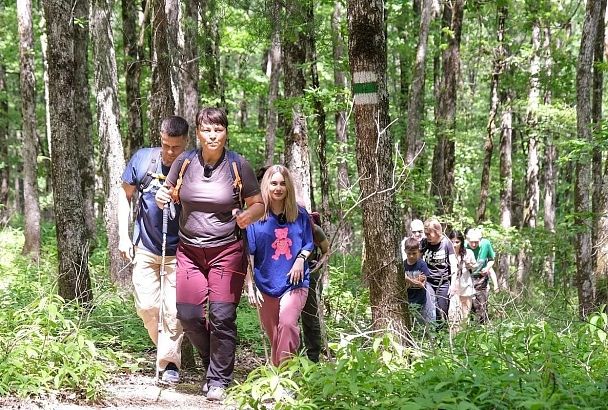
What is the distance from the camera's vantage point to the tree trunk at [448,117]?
51.4ft

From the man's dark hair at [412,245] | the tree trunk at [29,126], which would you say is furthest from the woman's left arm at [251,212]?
the tree trunk at [29,126]

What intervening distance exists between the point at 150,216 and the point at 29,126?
1040 cm

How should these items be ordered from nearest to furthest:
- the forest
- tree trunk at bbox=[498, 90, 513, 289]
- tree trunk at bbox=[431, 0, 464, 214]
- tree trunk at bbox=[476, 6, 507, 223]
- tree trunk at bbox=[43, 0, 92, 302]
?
the forest < tree trunk at bbox=[43, 0, 92, 302] < tree trunk at bbox=[431, 0, 464, 214] < tree trunk at bbox=[476, 6, 507, 223] < tree trunk at bbox=[498, 90, 513, 289]

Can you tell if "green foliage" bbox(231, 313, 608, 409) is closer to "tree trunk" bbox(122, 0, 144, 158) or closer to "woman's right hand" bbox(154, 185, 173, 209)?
"woman's right hand" bbox(154, 185, 173, 209)

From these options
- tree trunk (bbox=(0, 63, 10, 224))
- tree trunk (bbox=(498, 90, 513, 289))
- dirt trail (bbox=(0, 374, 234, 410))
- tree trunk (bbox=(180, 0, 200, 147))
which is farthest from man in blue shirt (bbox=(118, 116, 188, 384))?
tree trunk (bbox=(0, 63, 10, 224))

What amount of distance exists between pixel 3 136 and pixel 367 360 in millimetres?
25728

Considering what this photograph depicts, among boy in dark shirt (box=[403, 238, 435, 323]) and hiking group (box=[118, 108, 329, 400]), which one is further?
boy in dark shirt (box=[403, 238, 435, 323])

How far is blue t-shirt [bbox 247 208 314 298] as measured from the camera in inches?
205

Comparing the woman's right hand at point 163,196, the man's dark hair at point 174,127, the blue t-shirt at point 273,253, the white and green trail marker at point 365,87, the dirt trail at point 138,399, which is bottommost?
the dirt trail at point 138,399

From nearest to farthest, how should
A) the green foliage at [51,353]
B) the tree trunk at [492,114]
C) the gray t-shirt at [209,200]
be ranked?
the green foliage at [51,353], the gray t-shirt at [209,200], the tree trunk at [492,114]

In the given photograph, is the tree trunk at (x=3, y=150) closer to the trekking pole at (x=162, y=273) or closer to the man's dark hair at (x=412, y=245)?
the man's dark hair at (x=412, y=245)

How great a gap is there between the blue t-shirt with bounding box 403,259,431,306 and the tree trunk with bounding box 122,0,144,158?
760 cm

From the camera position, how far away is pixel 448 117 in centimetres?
1576

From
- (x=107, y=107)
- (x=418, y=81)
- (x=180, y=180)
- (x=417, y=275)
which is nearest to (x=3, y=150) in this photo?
(x=107, y=107)
